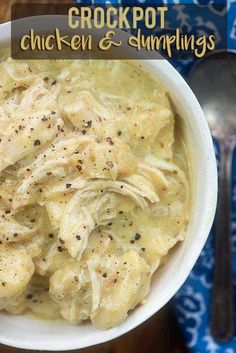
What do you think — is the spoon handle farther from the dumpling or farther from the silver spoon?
the dumpling

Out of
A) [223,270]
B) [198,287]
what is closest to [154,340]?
[198,287]

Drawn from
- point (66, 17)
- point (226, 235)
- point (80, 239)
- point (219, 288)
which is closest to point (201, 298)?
point (219, 288)

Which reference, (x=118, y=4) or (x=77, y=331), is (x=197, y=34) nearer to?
(x=118, y=4)

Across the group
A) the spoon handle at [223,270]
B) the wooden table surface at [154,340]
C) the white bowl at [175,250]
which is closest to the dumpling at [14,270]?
the white bowl at [175,250]

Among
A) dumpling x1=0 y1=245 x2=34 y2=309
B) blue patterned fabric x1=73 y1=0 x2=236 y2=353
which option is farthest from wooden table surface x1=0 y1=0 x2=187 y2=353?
dumpling x1=0 y1=245 x2=34 y2=309

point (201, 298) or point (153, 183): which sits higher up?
point (153, 183)

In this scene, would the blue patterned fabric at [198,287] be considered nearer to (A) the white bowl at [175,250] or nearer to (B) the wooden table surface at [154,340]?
(B) the wooden table surface at [154,340]

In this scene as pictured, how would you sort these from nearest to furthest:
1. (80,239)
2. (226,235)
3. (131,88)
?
1. (80,239)
2. (131,88)
3. (226,235)
